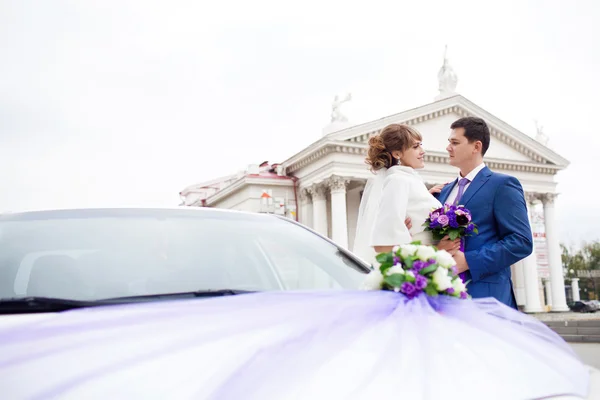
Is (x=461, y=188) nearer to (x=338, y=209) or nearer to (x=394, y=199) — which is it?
(x=394, y=199)

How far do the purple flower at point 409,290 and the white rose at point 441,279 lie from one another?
0.07 meters

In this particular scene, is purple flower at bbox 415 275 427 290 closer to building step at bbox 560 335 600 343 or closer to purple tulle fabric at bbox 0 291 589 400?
purple tulle fabric at bbox 0 291 589 400

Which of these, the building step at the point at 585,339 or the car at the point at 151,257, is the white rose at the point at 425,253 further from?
the building step at the point at 585,339

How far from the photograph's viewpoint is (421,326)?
5.13ft

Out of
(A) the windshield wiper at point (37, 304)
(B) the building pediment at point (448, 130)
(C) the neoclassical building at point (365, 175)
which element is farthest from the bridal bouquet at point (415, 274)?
(B) the building pediment at point (448, 130)

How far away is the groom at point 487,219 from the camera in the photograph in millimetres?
3123

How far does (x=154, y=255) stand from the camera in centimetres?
224

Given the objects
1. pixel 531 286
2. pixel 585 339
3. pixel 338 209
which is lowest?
pixel 585 339

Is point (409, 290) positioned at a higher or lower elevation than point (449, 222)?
lower

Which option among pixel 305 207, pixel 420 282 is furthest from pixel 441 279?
pixel 305 207

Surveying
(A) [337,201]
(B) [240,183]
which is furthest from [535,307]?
(B) [240,183]

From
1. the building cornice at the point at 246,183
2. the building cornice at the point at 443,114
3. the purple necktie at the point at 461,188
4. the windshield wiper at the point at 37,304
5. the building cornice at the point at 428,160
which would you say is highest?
the building cornice at the point at 443,114

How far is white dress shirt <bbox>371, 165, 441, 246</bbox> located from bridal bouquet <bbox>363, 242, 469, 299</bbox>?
3.94 feet

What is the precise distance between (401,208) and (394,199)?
0.19 ft
